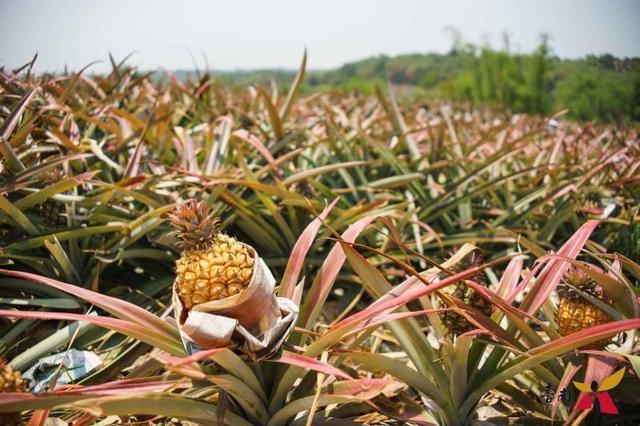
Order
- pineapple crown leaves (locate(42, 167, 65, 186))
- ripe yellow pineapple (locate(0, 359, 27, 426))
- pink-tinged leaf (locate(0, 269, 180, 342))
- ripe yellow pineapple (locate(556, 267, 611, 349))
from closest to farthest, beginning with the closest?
ripe yellow pineapple (locate(0, 359, 27, 426)) < pink-tinged leaf (locate(0, 269, 180, 342)) < ripe yellow pineapple (locate(556, 267, 611, 349)) < pineapple crown leaves (locate(42, 167, 65, 186))

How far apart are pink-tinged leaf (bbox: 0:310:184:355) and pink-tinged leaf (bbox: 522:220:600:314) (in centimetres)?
79

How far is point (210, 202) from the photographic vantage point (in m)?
1.72

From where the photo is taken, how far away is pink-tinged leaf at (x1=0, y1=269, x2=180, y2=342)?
0.93 metres

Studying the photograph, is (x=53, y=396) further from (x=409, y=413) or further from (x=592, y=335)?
(x=592, y=335)

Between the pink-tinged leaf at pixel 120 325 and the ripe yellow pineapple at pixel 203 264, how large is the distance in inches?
4.8

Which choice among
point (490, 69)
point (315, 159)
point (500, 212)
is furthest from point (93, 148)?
point (490, 69)

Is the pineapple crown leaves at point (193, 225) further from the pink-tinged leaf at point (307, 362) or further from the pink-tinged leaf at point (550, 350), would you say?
the pink-tinged leaf at point (550, 350)

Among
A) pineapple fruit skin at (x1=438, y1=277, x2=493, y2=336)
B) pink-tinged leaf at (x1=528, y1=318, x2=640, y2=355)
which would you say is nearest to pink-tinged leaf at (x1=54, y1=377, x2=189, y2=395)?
pineapple fruit skin at (x1=438, y1=277, x2=493, y2=336)

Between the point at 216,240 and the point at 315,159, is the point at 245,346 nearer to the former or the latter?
the point at 216,240

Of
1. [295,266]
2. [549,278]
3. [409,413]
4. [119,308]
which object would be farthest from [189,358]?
[549,278]

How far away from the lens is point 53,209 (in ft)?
5.52

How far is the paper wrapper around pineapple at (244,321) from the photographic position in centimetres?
83

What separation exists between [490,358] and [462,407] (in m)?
0.13

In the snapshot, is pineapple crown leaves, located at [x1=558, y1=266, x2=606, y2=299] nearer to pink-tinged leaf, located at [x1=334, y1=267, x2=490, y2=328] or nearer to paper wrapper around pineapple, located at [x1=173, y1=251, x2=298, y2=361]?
pink-tinged leaf, located at [x1=334, y1=267, x2=490, y2=328]
